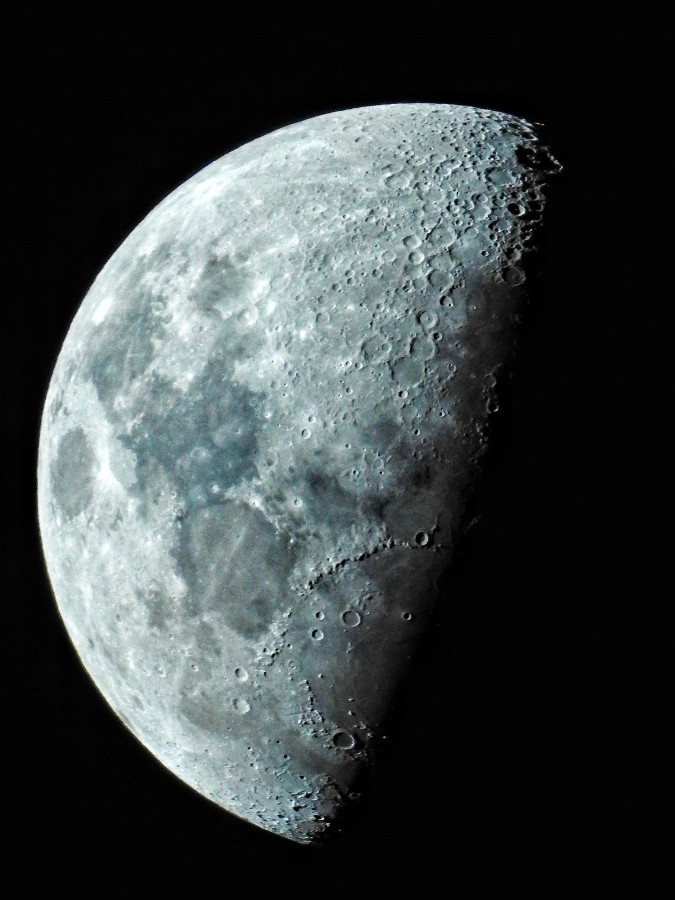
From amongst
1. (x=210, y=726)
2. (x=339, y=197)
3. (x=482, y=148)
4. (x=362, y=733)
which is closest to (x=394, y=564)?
(x=362, y=733)

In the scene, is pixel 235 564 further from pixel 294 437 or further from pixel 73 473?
pixel 73 473

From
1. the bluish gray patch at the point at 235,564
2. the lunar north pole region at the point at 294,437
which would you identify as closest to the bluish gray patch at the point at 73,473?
the lunar north pole region at the point at 294,437

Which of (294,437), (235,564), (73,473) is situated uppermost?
(294,437)

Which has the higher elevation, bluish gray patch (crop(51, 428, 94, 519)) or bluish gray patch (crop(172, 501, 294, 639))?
bluish gray patch (crop(51, 428, 94, 519))

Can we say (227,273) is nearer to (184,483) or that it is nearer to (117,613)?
(184,483)

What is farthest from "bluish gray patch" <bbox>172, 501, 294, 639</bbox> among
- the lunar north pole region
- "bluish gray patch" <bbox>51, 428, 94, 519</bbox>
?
"bluish gray patch" <bbox>51, 428, 94, 519</bbox>

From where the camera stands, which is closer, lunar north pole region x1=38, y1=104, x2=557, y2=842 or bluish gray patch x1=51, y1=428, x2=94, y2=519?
lunar north pole region x1=38, y1=104, x2=557, y2=842

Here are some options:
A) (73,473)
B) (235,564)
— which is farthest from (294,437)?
(73,473)

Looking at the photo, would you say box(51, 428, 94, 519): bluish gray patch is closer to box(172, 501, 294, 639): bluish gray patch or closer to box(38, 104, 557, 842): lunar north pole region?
box(38, 104, 557, 842): lunar north pole region
